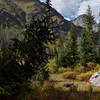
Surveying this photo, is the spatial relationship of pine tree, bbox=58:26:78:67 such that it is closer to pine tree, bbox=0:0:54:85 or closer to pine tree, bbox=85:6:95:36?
pine tree, bbox=85:6:95:36

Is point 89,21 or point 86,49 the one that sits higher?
point 89,21

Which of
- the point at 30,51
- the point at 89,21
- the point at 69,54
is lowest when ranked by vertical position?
the point at 69,54

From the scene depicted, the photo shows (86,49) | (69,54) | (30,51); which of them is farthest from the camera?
(69,54)

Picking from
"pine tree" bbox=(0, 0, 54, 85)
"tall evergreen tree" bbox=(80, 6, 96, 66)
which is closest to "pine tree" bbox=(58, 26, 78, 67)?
"tall evergreen tree" bbox=(80, 6, 96, 66)

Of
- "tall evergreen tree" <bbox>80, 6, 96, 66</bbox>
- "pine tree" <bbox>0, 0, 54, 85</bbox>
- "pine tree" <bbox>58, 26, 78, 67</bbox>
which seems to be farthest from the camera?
"pine tree" <bbox>58, 26, 78, 67</bbox>

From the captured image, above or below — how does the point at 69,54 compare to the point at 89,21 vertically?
below

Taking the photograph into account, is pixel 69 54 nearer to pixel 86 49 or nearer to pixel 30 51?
pixel 86 49

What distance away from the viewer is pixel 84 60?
22812 mm

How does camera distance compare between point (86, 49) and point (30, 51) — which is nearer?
point (30, 51)

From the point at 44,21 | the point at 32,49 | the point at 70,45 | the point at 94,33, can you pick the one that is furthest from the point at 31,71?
the point at 94,33

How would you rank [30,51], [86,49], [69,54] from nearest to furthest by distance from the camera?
[30,51], [86,49], [69,54]

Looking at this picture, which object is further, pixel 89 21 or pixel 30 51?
pixel 89 21

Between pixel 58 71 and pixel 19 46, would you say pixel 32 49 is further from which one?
pixel 58 71

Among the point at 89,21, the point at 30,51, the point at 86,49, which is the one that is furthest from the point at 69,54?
the point at 30,51
